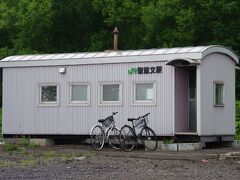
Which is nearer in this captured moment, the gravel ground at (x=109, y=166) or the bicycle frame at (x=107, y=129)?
the gravel ground at (x=109, y=166)

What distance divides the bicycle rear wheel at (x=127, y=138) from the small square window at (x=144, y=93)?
1.23 m

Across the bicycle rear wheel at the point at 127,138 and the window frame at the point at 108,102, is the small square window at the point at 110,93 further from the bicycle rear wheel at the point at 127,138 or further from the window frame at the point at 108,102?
the bicycle rear wheel at the point at 127,138

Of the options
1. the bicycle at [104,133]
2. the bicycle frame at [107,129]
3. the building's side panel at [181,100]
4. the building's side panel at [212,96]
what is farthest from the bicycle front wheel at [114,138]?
the building's side panel at [212,96]

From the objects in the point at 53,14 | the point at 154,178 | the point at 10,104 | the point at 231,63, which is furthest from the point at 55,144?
the point at 53,14

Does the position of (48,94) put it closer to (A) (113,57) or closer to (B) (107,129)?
(A) (113,57)

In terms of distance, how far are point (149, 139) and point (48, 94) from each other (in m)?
4.39

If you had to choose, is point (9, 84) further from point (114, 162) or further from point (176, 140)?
point (114, 162)

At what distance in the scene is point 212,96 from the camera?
21.9m

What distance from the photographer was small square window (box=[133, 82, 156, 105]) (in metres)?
21.9

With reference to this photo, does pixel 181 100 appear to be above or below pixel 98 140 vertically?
above

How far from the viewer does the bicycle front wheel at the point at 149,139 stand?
21.0 m

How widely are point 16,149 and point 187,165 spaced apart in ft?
23.2

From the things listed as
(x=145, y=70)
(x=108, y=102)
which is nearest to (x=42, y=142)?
(x=108, y=102)

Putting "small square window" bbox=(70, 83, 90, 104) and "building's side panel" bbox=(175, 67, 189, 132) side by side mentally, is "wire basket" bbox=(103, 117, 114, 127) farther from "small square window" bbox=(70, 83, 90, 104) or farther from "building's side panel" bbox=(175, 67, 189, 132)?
"building's side panel" bbox=(175, 67, 189, 132)
